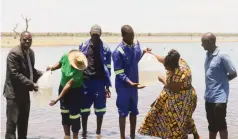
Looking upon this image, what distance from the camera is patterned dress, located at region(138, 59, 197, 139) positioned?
5684 mm

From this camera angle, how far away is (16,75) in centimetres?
574

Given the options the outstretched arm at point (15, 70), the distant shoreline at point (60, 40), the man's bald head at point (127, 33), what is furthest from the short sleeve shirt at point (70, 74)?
the distant shoreline at point (60, 40)

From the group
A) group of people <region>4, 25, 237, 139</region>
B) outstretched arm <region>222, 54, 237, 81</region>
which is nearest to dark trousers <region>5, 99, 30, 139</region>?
group of people <region>4, 25, 237, 139</region>

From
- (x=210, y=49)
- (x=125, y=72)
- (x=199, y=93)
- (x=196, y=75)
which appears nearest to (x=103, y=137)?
(x=125, y=72)

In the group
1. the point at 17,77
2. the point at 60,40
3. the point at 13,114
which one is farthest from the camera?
the point at 60,40

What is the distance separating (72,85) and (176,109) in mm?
1603

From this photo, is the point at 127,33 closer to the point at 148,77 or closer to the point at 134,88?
the point at 148,77

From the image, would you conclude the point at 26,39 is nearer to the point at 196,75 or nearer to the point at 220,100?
the point at 220,100

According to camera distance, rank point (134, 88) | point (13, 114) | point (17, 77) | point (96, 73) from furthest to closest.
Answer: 1. point (96, 73)
2. point (134, 88)
3. point (13, 114)
4. point (17, 77)

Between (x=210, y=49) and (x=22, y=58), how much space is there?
2.63 meters

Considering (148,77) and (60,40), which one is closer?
(148,77)

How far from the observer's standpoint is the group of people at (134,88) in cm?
576

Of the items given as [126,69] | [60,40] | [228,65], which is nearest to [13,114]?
[126,69]

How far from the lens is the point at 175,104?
5773mm
